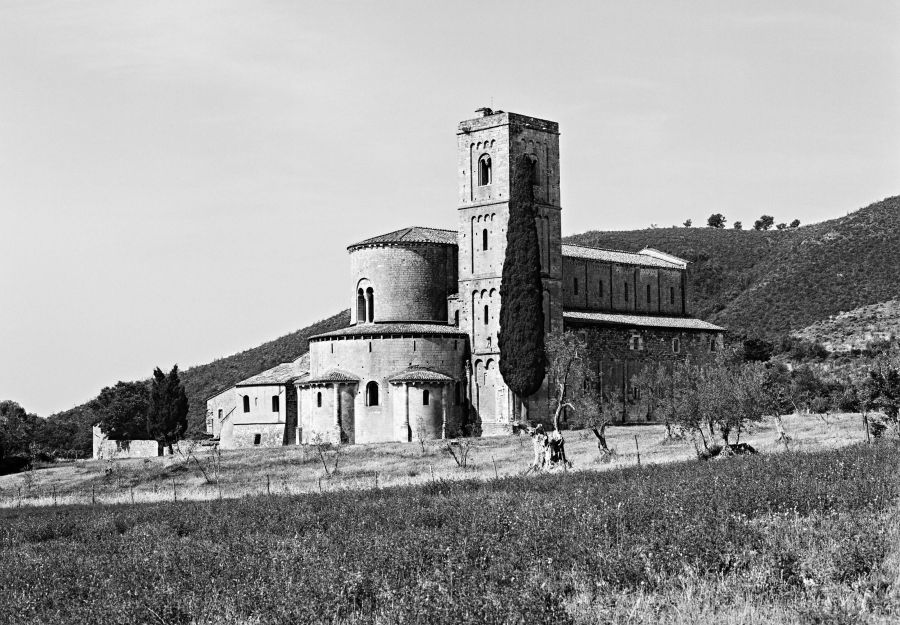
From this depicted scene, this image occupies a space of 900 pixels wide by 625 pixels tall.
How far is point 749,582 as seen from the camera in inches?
539

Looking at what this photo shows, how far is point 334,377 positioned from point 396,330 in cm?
423

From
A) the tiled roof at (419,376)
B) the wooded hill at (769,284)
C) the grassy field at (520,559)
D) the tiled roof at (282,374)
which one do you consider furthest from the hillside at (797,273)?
the grassy field at (520,559)

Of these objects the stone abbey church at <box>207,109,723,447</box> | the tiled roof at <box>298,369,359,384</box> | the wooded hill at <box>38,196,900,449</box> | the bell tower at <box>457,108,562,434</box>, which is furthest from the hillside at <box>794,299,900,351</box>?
the tiled roof at <box>298,369,359,384</box>

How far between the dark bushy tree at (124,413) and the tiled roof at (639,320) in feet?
105

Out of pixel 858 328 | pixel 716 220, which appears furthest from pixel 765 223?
pixel 858 328

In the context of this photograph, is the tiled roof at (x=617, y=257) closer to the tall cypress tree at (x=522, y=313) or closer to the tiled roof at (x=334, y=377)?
the tall cypress tree at (x=522, y=313)

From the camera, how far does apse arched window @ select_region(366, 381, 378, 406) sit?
207 ft

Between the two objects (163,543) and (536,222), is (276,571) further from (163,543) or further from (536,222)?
(536,222)

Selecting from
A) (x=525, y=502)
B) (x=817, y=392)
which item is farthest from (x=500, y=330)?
(x=525, y=502)

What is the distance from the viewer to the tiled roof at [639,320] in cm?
6881

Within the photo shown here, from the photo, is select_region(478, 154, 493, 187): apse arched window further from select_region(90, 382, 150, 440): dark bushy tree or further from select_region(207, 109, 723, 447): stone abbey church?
select_region(90, 382, 150, 440): dark bushy tree

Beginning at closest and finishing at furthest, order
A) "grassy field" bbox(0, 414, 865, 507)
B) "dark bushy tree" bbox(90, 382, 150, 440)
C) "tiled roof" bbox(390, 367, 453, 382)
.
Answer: "grassy field" bbox(0, 414, 865, 507), "tiled roof" bbox(390, 367, 453, 382), "dark bushy tree" bbox(90, 382, 150, 440)

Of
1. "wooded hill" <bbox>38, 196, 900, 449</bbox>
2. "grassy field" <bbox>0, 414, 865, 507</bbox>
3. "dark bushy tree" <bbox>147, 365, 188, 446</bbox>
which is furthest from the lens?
"wooded hill" <bbox>38, 196, 900, 449</bbox>

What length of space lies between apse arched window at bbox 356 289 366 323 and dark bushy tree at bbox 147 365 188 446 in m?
13.8
